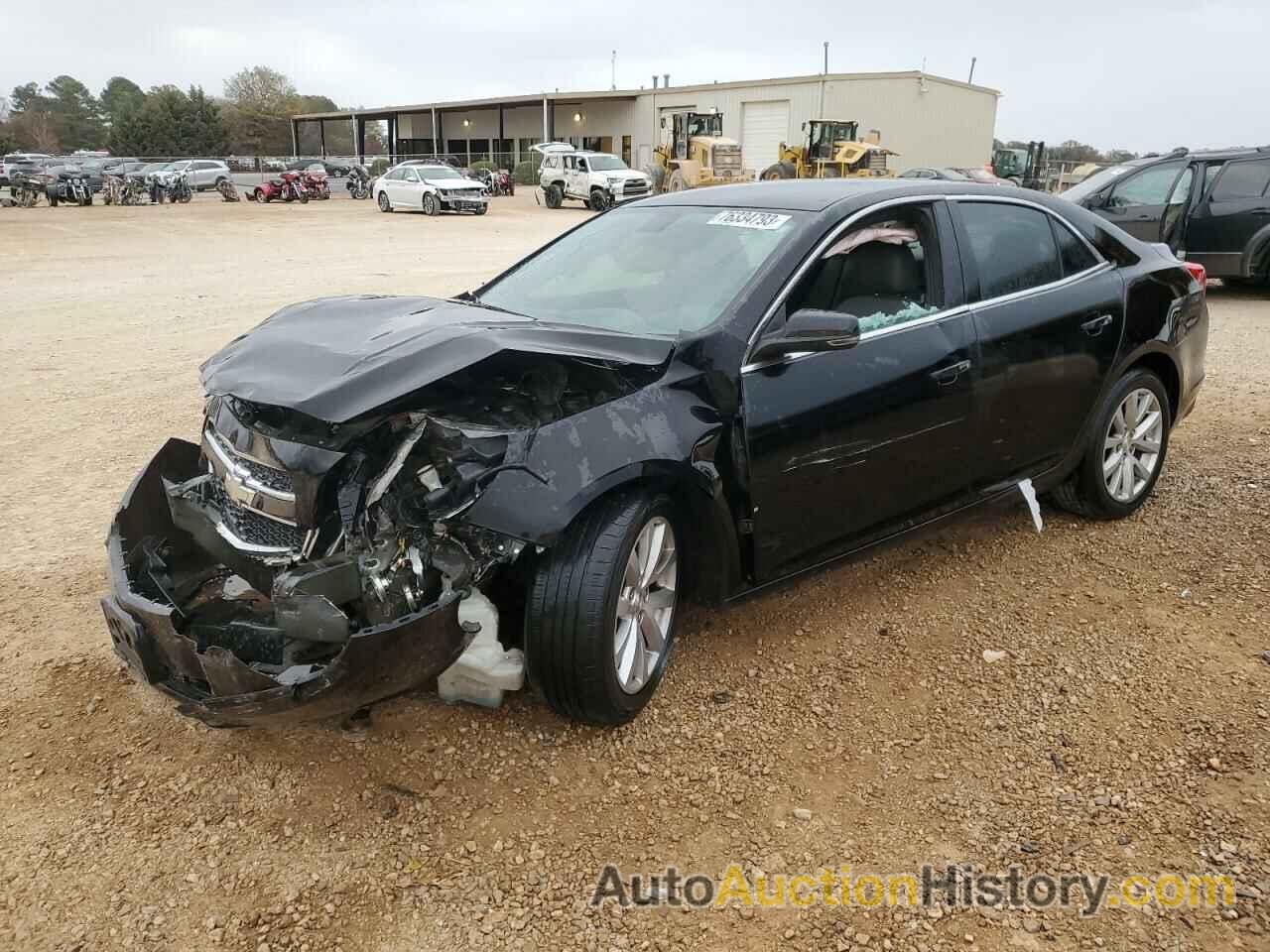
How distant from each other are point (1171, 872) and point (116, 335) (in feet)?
31.5

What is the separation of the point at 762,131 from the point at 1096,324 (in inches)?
1783

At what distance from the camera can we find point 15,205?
33.7m

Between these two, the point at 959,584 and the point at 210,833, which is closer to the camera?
the point at 210,833

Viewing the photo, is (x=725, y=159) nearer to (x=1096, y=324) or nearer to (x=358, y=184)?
(x=358, y=184)

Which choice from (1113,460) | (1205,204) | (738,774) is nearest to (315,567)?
(738,774)

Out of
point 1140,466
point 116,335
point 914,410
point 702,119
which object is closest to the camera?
point 914,410

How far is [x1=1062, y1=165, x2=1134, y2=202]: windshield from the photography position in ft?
38.5

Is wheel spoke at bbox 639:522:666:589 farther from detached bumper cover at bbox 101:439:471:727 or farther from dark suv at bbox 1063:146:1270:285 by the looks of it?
dark suv at bbox 1063:146:1270:285

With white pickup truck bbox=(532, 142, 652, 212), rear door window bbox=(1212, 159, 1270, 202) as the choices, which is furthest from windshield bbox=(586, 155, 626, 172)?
rear door window bbox=(1212, 159, 1270, 202)

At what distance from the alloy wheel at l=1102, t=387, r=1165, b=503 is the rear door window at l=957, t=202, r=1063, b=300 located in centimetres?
83

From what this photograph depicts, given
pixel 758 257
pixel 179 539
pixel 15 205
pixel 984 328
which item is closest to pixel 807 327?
pixel 758 257

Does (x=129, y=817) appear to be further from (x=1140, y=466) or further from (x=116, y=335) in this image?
(x=116, y=335)

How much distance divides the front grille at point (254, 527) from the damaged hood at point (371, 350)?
361 millimetres

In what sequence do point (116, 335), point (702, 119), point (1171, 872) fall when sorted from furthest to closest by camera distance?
point (702, 119), point (116, 335), point (1171, 872)
